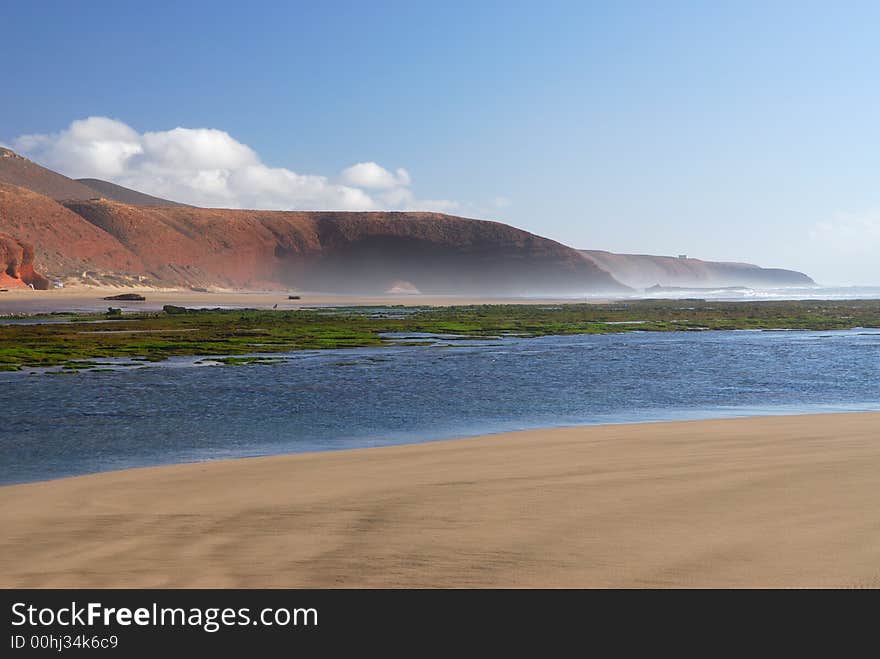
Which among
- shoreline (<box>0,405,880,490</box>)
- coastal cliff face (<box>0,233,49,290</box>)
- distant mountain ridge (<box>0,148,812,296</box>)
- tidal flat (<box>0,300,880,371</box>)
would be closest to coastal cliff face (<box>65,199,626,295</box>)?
distant mountain ridge (<box>0,148,812,296</box>)

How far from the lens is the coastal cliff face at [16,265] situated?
84062mm

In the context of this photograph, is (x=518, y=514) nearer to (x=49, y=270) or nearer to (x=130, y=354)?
(x=130, y=354)

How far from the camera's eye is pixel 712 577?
6031 millimetres

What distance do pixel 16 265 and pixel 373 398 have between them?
78.3m

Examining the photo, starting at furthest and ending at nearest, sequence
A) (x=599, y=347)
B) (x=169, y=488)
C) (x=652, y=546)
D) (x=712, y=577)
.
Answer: (x=599, y=347) < (x=169, y=488) < (x=652, y=546) < (x=712, y=577)

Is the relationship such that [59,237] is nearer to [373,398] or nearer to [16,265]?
[16,265]

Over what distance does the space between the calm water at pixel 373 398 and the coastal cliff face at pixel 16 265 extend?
215ft

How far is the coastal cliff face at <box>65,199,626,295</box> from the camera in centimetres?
16538

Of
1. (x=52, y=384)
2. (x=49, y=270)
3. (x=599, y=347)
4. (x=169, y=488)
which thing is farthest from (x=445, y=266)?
(x=169, y=488)

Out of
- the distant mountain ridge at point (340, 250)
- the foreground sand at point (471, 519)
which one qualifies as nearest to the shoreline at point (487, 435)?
the foreground sand at point (471, 519)

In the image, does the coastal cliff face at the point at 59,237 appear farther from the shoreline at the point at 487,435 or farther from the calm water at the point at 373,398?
the shoreline at the point at 487,435

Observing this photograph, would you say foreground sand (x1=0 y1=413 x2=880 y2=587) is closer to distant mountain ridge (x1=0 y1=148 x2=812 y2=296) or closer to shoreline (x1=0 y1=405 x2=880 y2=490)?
shoreline (x1=0 y1=405 x2=880 y2=490)

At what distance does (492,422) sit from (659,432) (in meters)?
3.32

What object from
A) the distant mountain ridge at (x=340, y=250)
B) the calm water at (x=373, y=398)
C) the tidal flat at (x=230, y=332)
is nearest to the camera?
the calm water at (x=373, y=398)
